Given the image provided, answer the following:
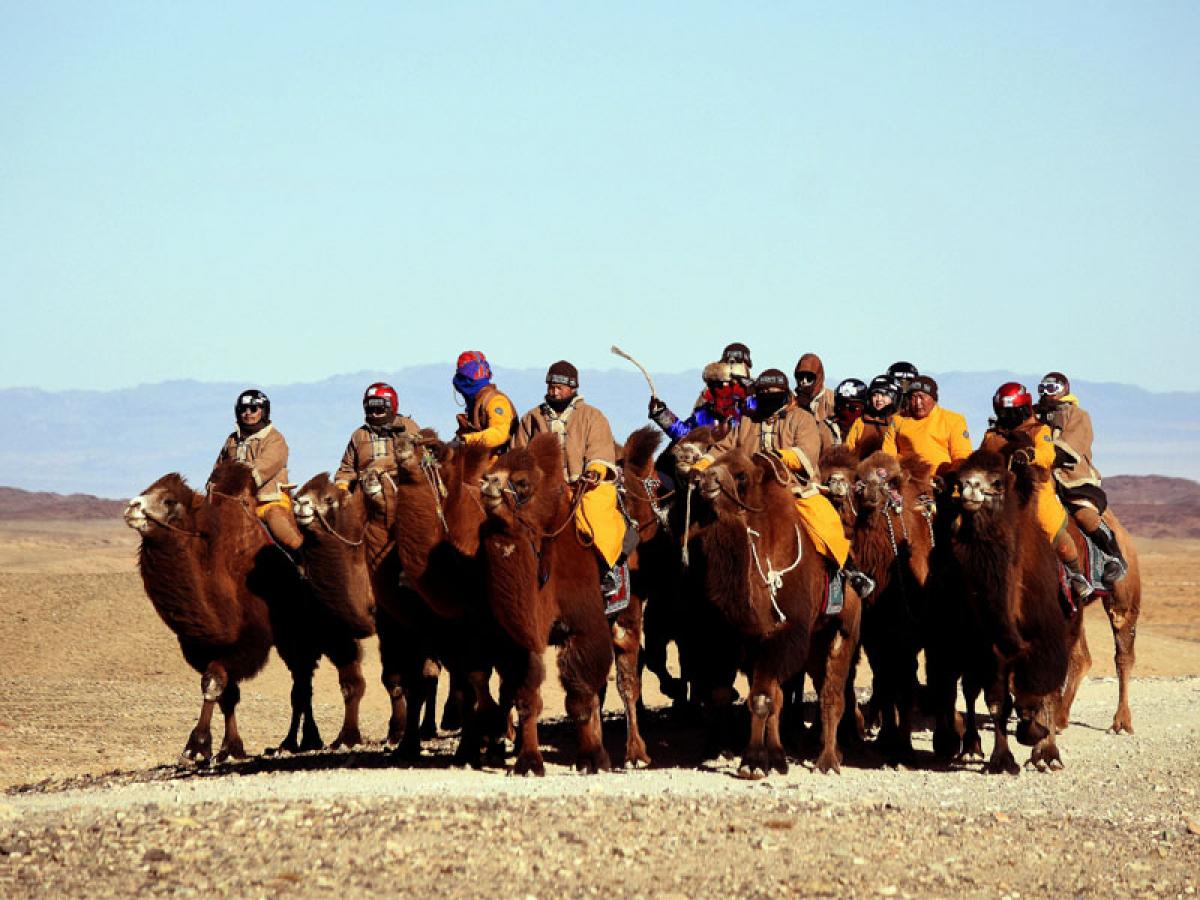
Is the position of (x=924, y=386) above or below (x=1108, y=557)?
above

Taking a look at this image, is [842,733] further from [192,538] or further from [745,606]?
[192,538]

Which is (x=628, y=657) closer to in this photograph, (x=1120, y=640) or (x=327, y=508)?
(x=327, y=508)

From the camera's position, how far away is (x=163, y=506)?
14.8 meters

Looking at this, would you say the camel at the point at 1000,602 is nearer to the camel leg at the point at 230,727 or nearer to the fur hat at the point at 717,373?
the fur hat at the point at 717,373

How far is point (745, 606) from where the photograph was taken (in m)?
13.7

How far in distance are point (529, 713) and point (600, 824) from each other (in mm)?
2850

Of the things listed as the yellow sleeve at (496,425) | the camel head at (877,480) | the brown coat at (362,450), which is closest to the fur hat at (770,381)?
the camel head at (877,480)

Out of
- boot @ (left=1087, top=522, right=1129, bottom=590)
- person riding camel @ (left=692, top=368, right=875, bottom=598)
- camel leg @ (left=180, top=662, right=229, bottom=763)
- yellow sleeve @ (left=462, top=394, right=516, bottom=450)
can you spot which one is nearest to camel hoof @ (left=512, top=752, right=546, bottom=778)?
person riding camel @ (left=692, top=368, right=875, bottom=598)

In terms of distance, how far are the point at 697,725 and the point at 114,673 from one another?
1041 cm

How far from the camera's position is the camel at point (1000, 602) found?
14023mm

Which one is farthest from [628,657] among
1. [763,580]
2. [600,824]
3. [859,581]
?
[600,824]

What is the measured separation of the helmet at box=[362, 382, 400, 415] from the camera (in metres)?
16.2

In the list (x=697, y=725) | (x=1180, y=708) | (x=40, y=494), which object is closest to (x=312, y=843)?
(x=697, y=725)

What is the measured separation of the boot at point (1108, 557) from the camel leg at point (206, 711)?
675 centimetres
